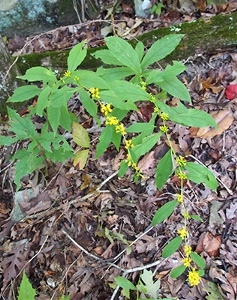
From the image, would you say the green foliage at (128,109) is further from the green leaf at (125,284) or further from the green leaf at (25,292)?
the green leaf at (25,292)

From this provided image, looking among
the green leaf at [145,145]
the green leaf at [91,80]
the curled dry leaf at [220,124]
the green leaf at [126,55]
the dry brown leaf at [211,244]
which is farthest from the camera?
the curled dry leaf at [220,124]

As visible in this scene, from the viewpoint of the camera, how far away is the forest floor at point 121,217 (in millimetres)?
2492

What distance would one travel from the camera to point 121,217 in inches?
107

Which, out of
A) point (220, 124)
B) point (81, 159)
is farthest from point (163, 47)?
point (81, 159)

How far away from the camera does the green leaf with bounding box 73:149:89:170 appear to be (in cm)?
292

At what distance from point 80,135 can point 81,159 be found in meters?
0.21

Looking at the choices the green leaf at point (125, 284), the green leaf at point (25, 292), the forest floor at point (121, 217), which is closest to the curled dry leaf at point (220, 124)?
the forest floor at point (121, 217)

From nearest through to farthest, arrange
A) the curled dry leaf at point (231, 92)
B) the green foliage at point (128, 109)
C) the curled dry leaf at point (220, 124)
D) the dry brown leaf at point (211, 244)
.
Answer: the green foliage at point (128, 109)
the dry brown leaf at point (211, 244)
the curled dry leaf at point (220, 124)
the curled dry leaf at point (231, 92)

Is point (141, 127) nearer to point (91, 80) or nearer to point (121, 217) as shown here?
point (91, 80)

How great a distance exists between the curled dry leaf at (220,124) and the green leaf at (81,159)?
3.29 ft

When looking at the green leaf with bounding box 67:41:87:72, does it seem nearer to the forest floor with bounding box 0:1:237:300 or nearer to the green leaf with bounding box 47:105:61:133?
the green leaf with bounding box 47:105:61:133

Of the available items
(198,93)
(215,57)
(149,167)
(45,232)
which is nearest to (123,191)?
(149,167)

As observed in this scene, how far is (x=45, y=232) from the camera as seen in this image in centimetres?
279

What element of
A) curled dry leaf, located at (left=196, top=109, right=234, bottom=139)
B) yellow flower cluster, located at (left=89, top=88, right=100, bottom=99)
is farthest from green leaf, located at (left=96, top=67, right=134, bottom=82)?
curled dry leaf, located at (left=196, top=109, right=234, bottom=139)
